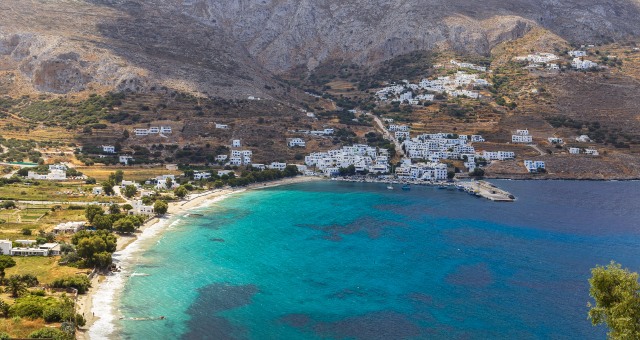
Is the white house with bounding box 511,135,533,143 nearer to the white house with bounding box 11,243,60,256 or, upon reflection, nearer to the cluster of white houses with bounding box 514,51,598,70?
the cluster of white houses with bounding box 514,51,598,70

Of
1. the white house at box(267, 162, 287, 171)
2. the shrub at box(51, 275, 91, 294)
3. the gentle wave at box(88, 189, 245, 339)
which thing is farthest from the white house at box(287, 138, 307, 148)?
the shrub at box(51, 275, 91, 294)

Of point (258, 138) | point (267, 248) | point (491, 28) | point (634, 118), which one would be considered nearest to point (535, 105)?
point (634, 118)

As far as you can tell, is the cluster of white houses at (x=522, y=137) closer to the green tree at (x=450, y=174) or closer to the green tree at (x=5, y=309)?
the green tree at (x=450, y=174)

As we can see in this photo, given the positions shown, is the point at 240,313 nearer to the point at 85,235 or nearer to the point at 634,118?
the point at 85,235

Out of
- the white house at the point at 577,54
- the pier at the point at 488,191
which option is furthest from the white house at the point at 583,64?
the pier at the point at 488,191

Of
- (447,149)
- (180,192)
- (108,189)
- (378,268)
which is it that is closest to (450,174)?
(447,149)

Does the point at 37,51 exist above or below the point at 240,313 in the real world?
above
